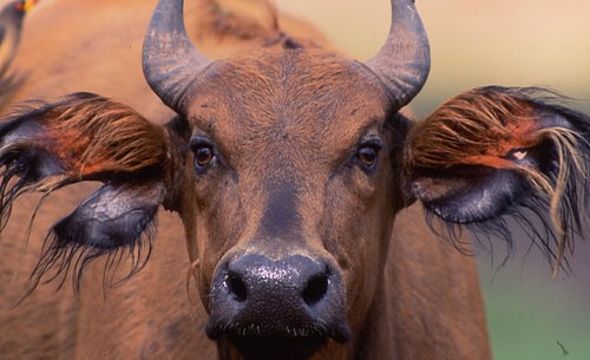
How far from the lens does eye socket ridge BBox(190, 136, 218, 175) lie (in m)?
8.11

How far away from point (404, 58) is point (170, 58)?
3.44 feet

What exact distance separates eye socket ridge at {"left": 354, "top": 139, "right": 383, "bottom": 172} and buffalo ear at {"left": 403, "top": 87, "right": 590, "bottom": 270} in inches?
12.0

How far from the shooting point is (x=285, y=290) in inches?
290

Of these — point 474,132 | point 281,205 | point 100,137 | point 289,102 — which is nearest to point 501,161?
point 474,132

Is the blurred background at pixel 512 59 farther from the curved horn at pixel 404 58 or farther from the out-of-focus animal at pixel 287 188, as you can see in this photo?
the curved horn at pixel 404 58

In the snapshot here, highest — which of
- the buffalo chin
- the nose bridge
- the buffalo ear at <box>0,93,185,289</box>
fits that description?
the nose bridge

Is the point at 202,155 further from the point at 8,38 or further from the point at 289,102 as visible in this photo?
the point at 8,38

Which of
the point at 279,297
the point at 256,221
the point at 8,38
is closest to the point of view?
the point at 279,297

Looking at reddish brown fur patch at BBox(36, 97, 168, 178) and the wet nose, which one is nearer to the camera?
the wet nose

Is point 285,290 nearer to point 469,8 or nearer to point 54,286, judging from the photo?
point 54,286

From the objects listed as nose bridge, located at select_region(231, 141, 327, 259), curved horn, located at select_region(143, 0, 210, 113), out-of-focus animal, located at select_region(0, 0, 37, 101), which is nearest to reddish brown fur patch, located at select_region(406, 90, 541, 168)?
nose bridge, located at select_region(231, 141, 327, 259)

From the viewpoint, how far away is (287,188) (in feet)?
25.5

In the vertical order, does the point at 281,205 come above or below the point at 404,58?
below

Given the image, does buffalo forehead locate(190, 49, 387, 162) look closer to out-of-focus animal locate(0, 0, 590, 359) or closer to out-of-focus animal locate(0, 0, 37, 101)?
out-of-focus animal locate(0, 0, 590, 359)
